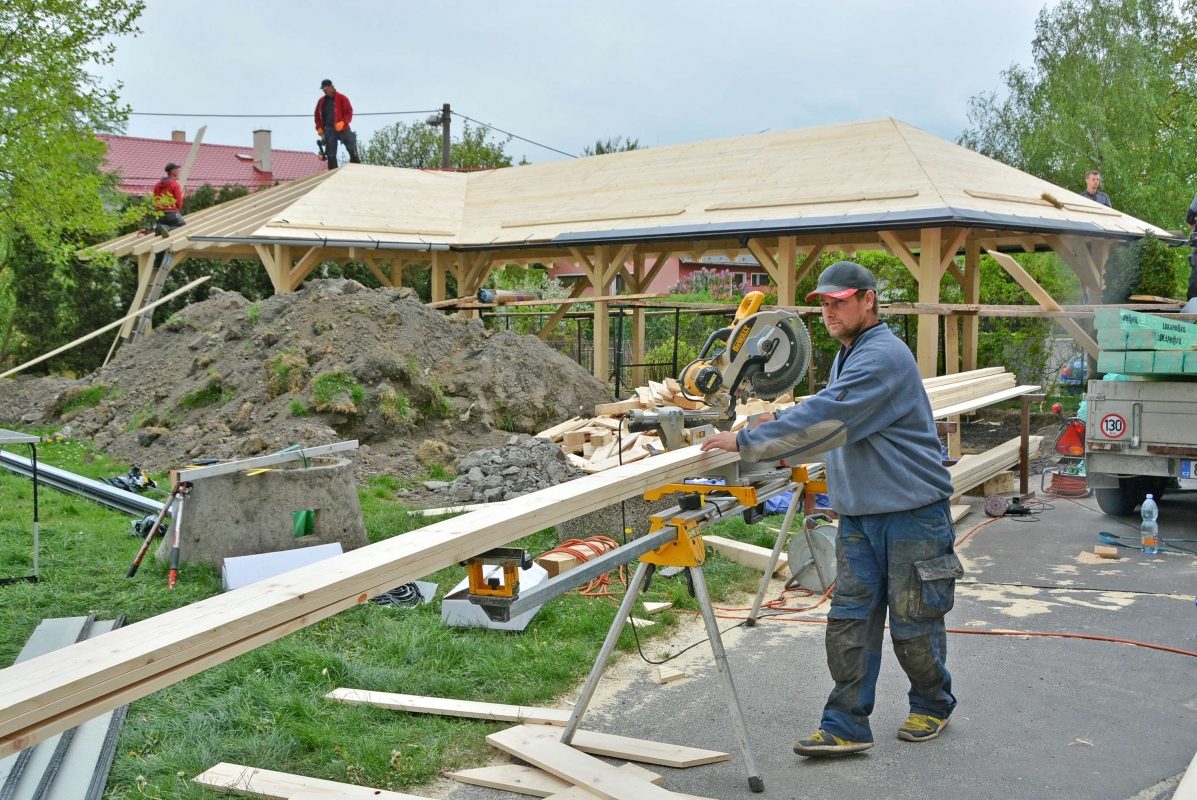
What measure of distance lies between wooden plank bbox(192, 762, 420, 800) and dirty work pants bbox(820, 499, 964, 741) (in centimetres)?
191

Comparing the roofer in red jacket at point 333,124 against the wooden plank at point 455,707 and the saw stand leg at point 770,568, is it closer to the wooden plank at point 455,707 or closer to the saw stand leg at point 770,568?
the saw stand leg at point 770,568

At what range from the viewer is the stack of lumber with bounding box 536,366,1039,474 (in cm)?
1002

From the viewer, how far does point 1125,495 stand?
927 cm

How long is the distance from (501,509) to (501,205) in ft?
55.2

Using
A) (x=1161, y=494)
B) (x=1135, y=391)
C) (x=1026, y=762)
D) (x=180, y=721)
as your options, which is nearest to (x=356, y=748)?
(x=180, y=721)

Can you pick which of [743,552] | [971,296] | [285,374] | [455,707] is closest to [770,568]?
[743,552]

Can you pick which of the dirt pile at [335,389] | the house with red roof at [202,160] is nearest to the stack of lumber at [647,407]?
the dirt pile at [335,389]

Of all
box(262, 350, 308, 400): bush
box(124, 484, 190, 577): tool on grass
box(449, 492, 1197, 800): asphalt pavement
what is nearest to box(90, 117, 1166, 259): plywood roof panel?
box(262, 350, 308, 400): bush

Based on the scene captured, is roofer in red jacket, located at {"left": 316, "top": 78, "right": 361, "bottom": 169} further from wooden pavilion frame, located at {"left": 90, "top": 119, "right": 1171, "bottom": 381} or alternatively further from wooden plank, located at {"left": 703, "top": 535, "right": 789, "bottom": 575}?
wooden plank, located at {"left": 703, "top": 535, "right": 789, "bottom": 575}

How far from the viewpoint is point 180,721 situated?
14.3 feet

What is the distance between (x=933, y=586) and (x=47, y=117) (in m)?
9.47

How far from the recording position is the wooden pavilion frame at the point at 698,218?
13.7 metres

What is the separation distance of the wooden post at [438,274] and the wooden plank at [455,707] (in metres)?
15.3

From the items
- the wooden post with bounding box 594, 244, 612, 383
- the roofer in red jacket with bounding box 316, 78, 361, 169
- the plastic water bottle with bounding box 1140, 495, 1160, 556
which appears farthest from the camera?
the roofer in red jacket with bounding box 316, 78, 361, 169
